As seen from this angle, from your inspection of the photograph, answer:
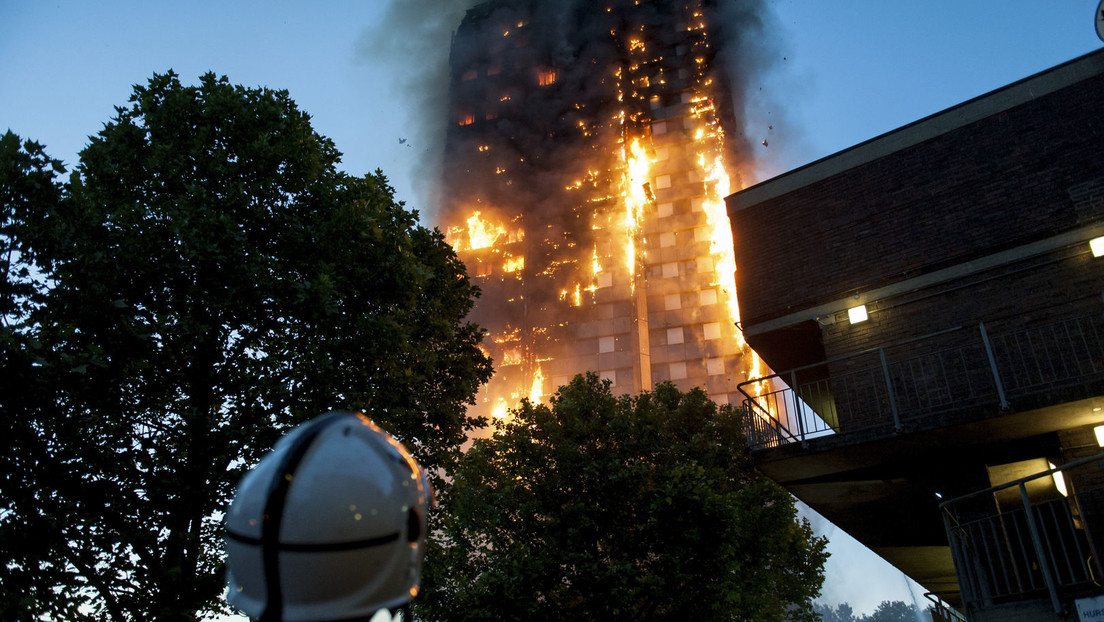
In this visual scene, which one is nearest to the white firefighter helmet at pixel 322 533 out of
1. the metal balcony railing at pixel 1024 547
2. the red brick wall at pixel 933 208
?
the metal balcony railing at pixel 1024 547

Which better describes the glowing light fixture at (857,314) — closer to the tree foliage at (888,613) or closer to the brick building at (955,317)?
the brick building at (955,317)

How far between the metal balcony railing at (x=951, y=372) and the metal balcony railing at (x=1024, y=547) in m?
1.67

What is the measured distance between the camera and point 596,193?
7556 centimetres

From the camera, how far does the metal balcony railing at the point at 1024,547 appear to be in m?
8.34

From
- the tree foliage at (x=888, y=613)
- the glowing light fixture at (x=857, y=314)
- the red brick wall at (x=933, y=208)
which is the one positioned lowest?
the tree foliage at (x=888, y=613)

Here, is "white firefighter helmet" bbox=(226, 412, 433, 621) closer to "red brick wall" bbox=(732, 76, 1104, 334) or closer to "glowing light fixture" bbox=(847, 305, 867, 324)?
"red brick wall" bbox=(732, 76, 1104, 334)

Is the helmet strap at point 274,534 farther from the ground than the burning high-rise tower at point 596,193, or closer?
closer

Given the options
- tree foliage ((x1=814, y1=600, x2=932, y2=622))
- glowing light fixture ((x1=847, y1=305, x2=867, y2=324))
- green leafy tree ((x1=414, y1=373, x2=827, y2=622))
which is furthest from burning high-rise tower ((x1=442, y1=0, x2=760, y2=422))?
Answer: tree foliage ((x1=814, y1=600, x2=932, y2=622))

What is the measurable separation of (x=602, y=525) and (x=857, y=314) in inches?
318

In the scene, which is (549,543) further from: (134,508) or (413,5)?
(413,5)

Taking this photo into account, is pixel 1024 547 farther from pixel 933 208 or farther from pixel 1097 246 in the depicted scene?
pixel 933 208

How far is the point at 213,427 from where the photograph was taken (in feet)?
33.6

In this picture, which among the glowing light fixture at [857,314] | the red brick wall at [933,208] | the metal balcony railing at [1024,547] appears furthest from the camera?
the glowing light fixture at [857,314]

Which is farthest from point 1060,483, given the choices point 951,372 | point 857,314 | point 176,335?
point 176,335
